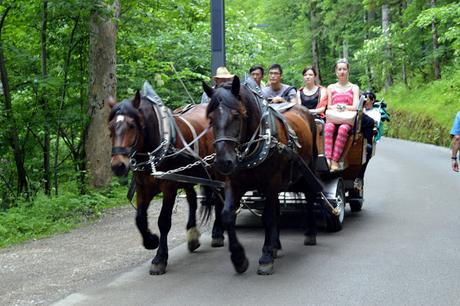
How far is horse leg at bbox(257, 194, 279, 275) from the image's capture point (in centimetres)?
745

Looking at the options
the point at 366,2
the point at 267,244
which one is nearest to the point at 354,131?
the point at 267,244

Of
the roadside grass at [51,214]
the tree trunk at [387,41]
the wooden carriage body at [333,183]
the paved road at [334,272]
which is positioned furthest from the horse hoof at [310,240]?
the tree trunk at [387,41]

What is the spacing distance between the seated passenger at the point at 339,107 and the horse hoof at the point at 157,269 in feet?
11.5

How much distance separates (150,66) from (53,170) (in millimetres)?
4001

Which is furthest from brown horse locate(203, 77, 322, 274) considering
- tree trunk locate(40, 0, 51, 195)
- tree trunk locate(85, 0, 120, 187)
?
tree trunk locate(40, 0, 51, 195)

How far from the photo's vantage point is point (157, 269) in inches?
298

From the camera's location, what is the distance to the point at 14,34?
13.5 meters

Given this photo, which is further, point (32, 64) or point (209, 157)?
point (32, 64)

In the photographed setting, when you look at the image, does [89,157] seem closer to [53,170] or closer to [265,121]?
[53,170]

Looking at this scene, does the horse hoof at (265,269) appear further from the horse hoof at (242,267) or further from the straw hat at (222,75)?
the straw hat at (222,75)

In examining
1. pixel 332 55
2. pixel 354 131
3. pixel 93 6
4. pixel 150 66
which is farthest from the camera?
pixel 332 55

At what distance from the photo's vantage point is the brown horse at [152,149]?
7137 mm

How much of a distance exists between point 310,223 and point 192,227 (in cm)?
163

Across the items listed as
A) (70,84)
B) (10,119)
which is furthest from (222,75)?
(10,119)
